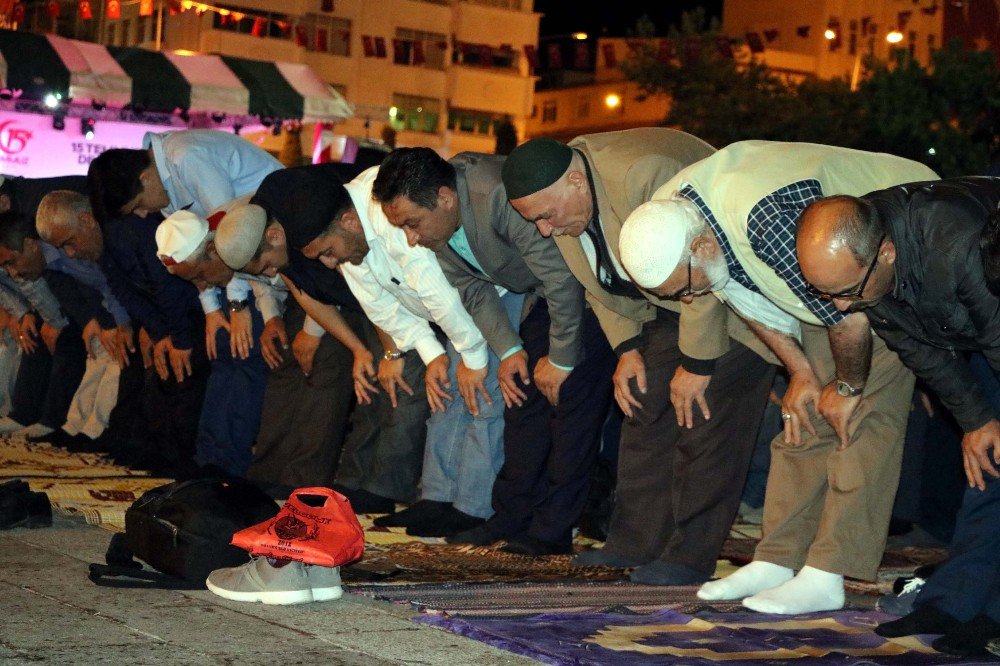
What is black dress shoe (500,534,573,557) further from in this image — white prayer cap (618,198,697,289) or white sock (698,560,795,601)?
white prayer cap (618,198,697,289)

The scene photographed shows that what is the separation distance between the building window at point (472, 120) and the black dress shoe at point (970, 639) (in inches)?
1785

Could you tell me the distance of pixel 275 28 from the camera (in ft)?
140

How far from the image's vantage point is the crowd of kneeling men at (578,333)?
3887mm

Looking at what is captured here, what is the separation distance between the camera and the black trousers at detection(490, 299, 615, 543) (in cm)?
527

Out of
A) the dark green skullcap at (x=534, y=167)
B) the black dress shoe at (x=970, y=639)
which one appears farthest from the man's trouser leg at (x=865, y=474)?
the dark green skullcap at (x=534, y=167)

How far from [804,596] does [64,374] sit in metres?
6.33

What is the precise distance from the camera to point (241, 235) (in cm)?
610

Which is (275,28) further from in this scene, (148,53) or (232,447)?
(232,447)

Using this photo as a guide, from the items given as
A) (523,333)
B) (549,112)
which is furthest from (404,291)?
(549,112)

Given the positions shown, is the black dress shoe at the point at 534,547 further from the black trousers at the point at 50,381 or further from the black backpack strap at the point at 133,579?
the black trousers at the point at 50,381

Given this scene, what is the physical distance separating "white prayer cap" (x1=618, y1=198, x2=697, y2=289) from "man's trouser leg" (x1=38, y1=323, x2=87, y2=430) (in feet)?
19.5

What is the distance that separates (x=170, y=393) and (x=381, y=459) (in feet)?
5.87

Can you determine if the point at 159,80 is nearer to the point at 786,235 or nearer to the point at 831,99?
the point at 786,235

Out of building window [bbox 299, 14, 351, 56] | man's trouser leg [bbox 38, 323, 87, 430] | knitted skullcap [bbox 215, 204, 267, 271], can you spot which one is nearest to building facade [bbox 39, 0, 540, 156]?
building window [bbox 299, 14, 351, 56]
